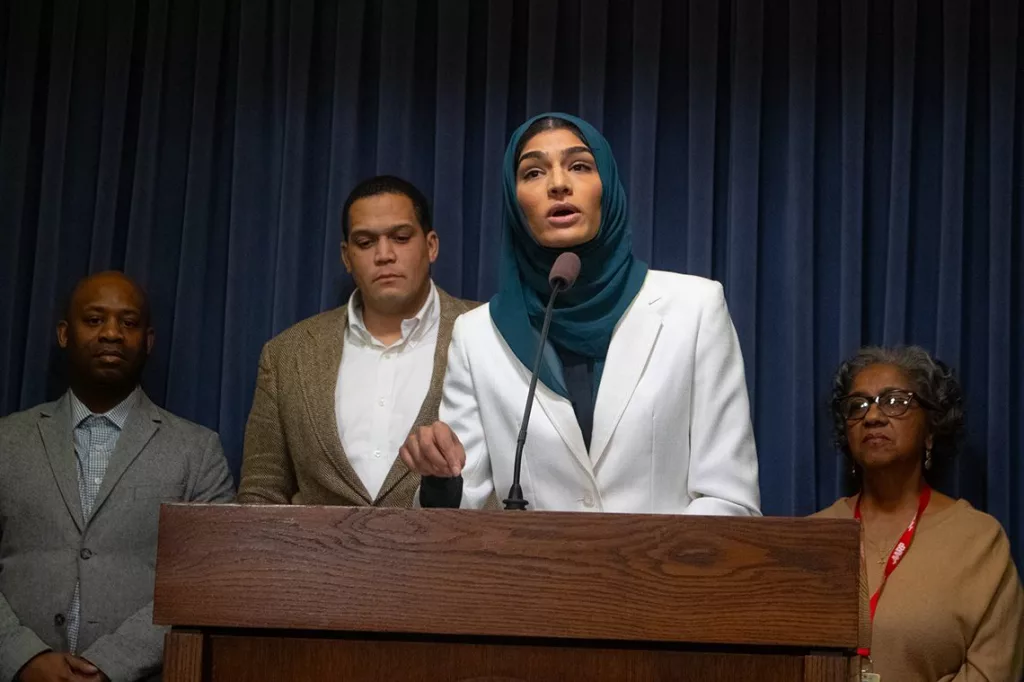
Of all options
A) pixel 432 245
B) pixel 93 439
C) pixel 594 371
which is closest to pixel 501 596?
pixel 594 371

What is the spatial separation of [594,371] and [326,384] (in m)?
1.04

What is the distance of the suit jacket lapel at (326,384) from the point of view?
2.96 m

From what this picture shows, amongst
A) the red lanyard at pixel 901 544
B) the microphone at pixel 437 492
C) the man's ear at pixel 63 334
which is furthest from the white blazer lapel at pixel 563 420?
the man's ear at pixel 63 334

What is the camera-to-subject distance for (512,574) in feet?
4.66

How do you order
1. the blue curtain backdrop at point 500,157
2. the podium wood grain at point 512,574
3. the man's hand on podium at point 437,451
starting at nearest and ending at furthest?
the podium wood grain at point 512,574 → the man's hand on podium at point 437,451 → the blue curtain backdrop at point 500,157

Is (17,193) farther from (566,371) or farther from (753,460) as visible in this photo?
(753,460)

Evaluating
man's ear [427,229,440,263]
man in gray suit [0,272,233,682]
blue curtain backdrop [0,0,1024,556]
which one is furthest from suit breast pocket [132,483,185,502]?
man's ear [427,229,440,263]

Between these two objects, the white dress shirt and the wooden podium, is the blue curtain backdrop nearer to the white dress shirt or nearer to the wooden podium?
the white dress shirt

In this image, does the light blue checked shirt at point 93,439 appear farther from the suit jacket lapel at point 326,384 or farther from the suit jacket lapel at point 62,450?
the suit jacket lapel at point 326,384

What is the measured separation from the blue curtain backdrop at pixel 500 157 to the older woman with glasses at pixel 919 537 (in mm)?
157

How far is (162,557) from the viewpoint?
1.46 metres

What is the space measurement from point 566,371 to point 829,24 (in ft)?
5.72

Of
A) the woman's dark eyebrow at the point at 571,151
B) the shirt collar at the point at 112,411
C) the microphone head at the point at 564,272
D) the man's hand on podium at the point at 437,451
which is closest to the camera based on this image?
the man's hand on podium at the point at 437,451

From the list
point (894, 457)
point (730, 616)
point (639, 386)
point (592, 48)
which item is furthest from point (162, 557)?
point (592, 48)
